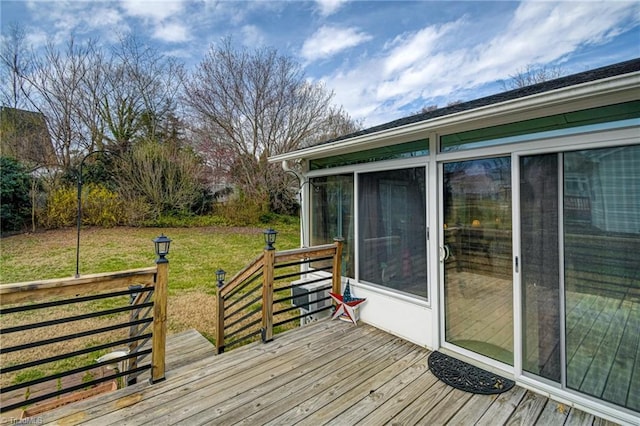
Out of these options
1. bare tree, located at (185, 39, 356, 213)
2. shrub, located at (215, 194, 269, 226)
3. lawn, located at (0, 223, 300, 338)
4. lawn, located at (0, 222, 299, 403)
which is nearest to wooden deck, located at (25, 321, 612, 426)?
lawn, located at (0, 222, 299, 403)

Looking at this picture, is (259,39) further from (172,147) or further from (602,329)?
(602,329)

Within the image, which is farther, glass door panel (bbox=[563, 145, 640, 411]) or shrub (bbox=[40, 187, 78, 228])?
shrub (bbox=[40, 187, 78, 228])

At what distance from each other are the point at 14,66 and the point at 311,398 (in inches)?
625

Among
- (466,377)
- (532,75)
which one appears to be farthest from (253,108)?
(466,377)

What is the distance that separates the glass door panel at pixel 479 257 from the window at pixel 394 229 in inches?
10.3

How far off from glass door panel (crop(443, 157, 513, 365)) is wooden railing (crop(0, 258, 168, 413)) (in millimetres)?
2520

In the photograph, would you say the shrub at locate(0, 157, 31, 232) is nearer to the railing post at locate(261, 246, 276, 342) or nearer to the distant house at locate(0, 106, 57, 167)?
the distant house at locate(0, 106, 57, 167)

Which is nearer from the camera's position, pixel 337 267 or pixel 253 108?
pixel 337 267

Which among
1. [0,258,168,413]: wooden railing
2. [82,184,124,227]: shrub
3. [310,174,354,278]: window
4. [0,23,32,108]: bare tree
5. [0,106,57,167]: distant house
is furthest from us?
[0,23,32,108]: bare tree

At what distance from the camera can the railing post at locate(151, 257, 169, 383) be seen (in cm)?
224

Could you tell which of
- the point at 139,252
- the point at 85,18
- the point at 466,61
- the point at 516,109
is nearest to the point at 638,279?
the point at 516,109

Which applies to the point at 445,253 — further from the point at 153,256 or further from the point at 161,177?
the point at 161,177

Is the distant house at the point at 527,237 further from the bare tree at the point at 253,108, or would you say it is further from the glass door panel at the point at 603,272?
the bare tree at the point at 253,108

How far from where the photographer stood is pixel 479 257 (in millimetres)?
2514
